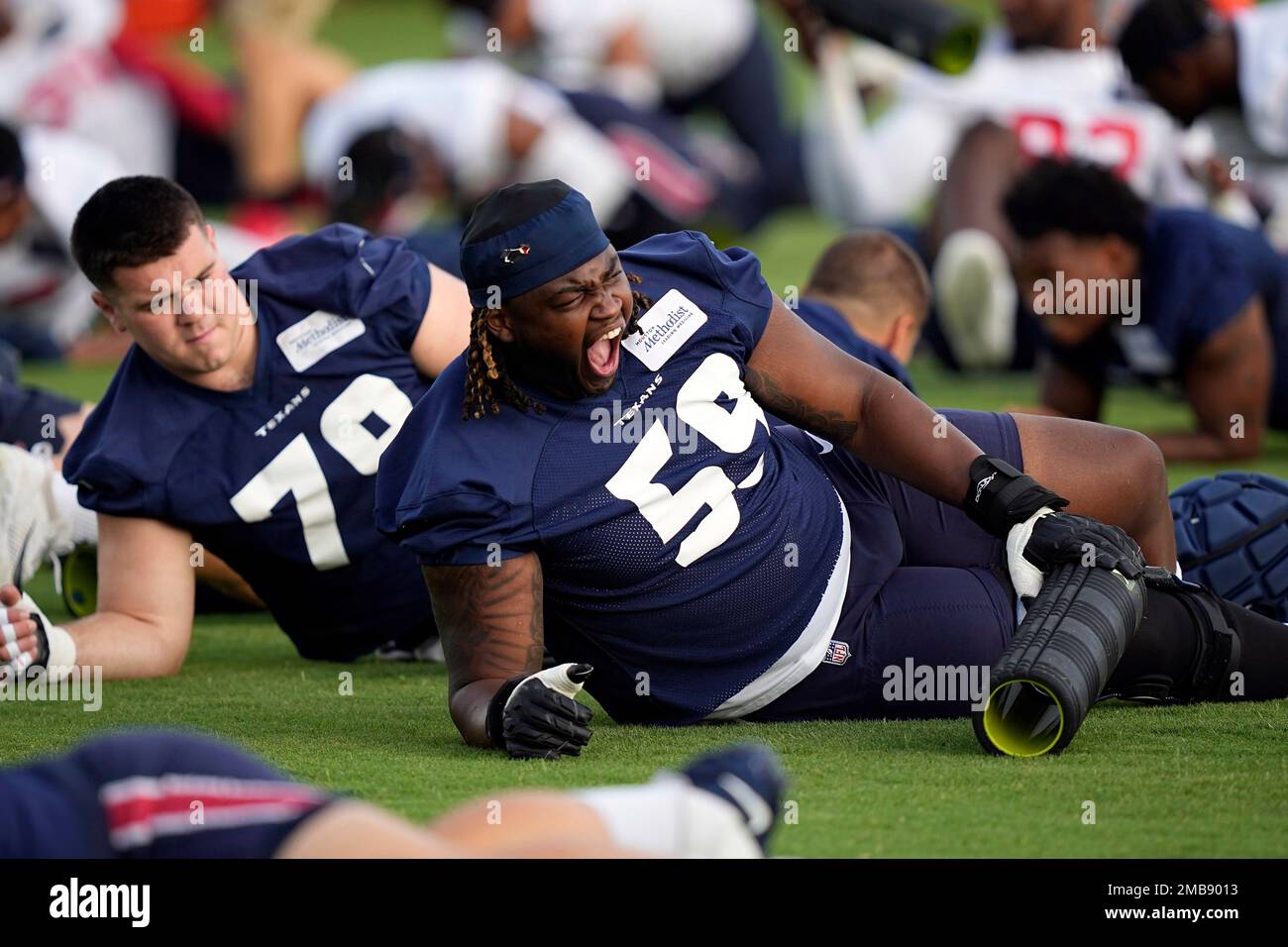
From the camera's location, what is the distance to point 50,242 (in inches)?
348

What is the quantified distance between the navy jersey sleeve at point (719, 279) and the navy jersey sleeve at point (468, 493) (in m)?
0.44

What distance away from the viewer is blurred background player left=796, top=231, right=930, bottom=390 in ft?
17.3

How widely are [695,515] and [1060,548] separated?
0.64 m

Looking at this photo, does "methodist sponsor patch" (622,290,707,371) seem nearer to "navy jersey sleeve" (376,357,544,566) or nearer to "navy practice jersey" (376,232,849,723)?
"navy practice jersey" (376,232,849,723)

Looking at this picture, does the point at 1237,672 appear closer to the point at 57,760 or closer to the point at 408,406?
the point at 408,406

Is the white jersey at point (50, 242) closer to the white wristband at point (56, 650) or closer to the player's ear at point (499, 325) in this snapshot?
the white wristband at point (56, 650)

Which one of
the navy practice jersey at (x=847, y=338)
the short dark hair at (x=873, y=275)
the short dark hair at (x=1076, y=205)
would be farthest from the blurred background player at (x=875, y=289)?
the short dark hair at (x=1076, y=205)

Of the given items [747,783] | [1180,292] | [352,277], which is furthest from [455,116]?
[747,783]

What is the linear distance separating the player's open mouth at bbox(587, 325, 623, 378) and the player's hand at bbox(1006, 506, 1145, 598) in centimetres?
79

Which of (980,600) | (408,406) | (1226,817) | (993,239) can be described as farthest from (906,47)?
(1226,817)

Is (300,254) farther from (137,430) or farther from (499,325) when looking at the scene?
(499,325)

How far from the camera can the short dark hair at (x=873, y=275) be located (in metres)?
5.30

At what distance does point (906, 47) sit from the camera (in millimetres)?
7348

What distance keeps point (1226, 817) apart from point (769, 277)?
736 centimetres
